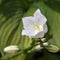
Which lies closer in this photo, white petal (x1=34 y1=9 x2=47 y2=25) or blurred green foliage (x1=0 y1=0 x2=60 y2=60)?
white petal (x1=34 y1=9 x2=47 y2=25)

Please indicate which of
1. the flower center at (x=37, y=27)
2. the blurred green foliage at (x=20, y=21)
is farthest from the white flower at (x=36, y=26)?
the blurred green foliage at (x=20, y=21)

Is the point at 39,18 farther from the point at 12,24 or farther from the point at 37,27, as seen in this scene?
the point at 12,24

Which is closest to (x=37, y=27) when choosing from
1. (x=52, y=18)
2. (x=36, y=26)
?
(x=36, y=26)

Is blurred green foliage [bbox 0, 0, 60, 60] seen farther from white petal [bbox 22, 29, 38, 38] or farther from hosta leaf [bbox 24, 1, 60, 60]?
white petal [bbox 22, 29, 38, 38]

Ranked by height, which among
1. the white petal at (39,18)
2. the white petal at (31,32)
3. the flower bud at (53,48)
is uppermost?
the white petal at (39,18)

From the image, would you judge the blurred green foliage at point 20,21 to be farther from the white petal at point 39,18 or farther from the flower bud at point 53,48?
the white petal at point 39,18

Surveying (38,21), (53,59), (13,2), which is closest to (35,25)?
(38,21)

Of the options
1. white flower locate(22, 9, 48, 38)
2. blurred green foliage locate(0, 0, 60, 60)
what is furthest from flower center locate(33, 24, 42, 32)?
blurred green foliage locate(0, 0, 60, 60)

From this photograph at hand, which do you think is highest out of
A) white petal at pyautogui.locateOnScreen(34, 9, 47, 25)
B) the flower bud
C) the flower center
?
white petal at pyautogui.locateOnScreen(34, 9, 47, 25)

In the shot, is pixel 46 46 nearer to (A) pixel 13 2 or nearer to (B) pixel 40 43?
(B) pixel 40 43
